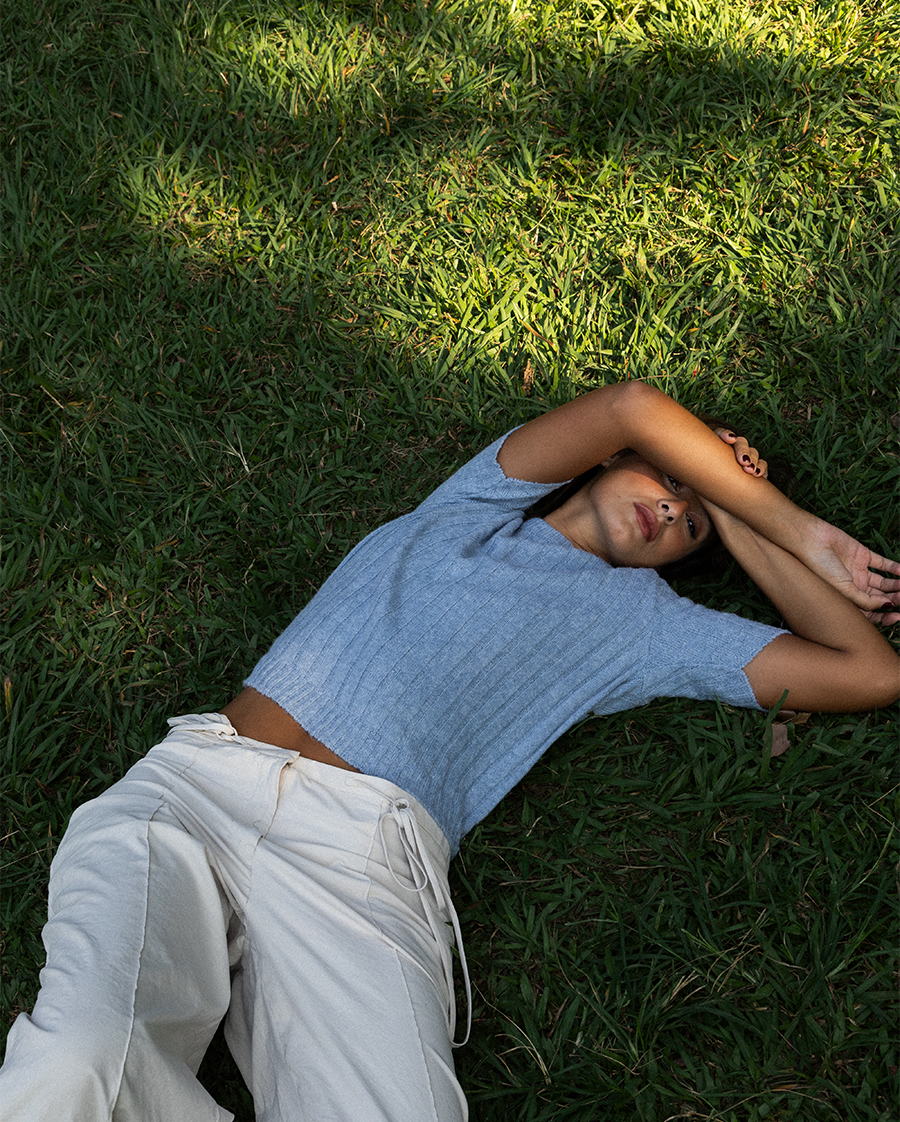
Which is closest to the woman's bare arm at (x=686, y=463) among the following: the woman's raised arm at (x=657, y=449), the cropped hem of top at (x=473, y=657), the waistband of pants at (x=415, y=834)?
the woman's raised arm at (x=657, y=449)

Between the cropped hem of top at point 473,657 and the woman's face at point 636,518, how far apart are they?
0.09 metres

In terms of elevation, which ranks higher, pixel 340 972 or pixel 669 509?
pixel 669 509

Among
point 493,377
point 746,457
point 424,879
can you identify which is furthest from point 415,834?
point 493,377

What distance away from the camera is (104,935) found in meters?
1.91

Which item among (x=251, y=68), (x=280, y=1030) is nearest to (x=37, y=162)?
(x=251, y=68)

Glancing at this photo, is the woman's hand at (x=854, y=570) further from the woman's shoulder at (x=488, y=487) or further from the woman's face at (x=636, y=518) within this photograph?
the woman's shoulder at (x=488, y=487)

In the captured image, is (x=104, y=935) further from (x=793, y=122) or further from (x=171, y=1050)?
(x=793, y=122)

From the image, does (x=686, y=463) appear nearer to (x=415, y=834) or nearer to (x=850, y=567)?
(x=850, y=567)

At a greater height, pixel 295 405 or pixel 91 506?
pixel 295 405

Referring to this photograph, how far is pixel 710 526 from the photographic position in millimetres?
2777

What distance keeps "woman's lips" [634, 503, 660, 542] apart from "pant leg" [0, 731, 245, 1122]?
4.63 ft

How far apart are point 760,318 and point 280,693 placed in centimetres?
201

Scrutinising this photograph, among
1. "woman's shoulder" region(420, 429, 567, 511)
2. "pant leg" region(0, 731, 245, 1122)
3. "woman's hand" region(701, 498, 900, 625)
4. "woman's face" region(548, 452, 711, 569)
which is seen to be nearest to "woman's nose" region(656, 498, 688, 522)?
"woman's face" region(548, 452, 711, 569)

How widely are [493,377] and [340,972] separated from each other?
1.94 meters
